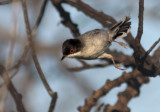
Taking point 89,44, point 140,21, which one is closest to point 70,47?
point 89,44

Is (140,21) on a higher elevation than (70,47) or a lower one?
higher

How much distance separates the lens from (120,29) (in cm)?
546

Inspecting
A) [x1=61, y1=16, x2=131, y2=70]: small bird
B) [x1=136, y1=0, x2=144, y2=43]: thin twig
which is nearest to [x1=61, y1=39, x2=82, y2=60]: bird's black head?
[x1=61, y1=16, x2=131, y2=70]: small bird

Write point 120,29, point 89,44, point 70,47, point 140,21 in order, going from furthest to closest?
point 120,29
point 89,44
point 70,47
point 140,21

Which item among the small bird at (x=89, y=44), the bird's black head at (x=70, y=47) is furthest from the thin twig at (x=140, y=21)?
the bird's black head at (x=70, y=47)

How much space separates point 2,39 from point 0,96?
476 centimetres

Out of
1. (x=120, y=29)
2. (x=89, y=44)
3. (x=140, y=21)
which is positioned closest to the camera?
(x=140, y=21)

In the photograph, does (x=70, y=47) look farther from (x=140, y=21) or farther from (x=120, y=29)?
(x=140, y=21)

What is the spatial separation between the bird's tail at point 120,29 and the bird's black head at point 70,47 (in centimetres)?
69

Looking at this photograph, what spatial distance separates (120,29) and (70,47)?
1058 millimetres

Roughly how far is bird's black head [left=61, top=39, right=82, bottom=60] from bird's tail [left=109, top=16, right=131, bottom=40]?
688mm

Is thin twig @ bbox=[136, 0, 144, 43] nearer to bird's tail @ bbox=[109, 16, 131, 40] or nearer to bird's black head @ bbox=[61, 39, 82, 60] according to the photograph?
bird's tail @ bbox=[109, 16, 131, 40]

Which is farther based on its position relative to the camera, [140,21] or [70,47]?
[70,47]

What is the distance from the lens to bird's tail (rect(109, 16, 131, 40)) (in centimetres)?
538
